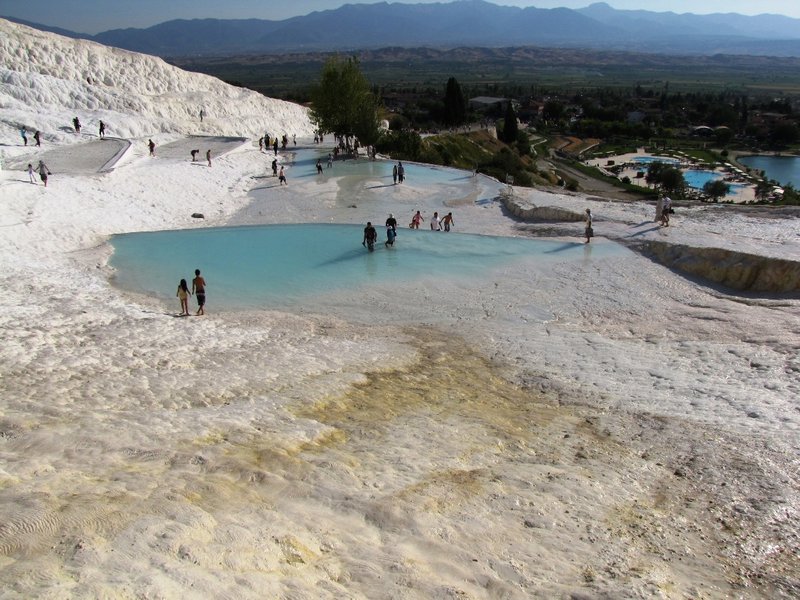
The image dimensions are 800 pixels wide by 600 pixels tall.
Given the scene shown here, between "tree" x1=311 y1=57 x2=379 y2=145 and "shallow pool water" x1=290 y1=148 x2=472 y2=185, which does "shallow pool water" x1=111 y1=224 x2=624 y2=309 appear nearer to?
"shallow pool water" x1=290 y1=148 x2=472 y2=185

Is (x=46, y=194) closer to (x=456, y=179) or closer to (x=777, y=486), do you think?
(x=456, y=179)

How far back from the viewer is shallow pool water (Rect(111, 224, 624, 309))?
53.6 feet

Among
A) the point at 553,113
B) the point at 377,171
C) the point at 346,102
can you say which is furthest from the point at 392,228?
the point at 553,113

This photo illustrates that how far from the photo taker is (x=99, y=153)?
2978cm

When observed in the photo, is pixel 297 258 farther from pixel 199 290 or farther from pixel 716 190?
pixel 716 190

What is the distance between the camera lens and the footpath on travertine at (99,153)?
1046 inches

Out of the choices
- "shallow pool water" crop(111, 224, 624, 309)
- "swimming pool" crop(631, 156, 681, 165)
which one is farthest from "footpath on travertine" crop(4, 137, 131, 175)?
"swimming pool" crop(631, 156, 681, 165)

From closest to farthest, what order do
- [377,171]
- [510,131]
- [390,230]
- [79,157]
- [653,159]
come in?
[390,230] → [79,157] → [377,171] → [510,131] → [653,159]

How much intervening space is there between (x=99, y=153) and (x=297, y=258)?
641 inches

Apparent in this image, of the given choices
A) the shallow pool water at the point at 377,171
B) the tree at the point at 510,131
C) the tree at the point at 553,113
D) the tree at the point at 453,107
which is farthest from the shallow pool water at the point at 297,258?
the tree at the point at 553,113

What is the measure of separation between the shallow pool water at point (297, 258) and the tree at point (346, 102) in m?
17.8

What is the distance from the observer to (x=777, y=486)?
26.8 ft

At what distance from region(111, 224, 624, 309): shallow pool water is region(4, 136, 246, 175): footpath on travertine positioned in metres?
7.96

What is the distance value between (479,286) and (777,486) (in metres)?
9.10
